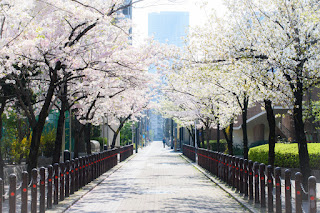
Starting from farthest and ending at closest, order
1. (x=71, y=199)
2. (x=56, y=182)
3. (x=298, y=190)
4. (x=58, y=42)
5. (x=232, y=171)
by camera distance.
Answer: (x=232, y=171) → (x=58, y=42) → (x=71, y=199) → (x=56, y=182) → (x=298, y=190)

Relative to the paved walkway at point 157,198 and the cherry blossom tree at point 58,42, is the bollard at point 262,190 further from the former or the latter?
the cherry blossom tree at point 58,42

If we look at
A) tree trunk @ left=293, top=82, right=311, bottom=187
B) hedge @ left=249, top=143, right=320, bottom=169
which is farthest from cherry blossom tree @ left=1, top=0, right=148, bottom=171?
hedge @ left=249, top=143, right=320, bottom=169

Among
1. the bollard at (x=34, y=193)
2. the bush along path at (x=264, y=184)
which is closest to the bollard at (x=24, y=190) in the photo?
the bollard at (x=34, y=193)

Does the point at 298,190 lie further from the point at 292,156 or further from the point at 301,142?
the point at 292,156

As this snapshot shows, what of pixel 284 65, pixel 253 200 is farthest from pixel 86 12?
pixel 253 200

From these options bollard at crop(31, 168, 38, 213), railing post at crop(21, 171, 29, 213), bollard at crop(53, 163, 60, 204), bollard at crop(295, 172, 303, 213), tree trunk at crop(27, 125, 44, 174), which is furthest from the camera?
tree trunk at crop(27, 125, 44, 174)

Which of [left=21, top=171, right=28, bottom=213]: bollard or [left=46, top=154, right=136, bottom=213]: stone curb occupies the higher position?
[left=21, top=171, right=28, bottom=213]: bollard

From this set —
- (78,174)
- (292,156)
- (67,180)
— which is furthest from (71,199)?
(292,156)

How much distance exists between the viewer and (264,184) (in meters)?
11.7

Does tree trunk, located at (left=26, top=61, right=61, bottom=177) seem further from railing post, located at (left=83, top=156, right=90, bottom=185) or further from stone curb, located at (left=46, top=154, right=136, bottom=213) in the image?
railing post, located at (left=83, top=156, right=90, bottom=185)

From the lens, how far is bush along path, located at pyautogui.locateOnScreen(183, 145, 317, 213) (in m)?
8.74

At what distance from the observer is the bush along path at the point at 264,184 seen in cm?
874

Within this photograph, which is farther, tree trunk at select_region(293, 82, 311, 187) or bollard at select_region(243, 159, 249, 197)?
bollard at select_region(243, 159, 249, 197)

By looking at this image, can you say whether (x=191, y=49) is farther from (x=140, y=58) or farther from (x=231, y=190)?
(x=231, y=190)
